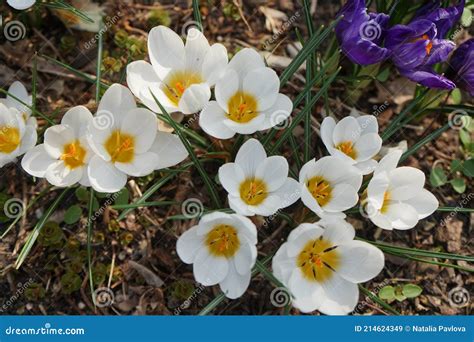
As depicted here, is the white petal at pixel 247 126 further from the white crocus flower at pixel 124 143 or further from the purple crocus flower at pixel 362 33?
the purple crocus flower at pixel 362 33

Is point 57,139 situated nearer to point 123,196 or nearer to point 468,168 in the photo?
point 123,196

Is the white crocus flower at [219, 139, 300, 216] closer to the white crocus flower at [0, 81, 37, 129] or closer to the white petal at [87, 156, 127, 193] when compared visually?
the white petal at [87, 156, 127, 193]

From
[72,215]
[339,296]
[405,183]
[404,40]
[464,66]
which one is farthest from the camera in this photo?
[72,215]

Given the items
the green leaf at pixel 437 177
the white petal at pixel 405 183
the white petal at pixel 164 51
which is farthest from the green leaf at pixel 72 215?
the green leaf at pixel 437 177

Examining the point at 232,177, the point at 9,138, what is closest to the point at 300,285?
the point at 232,177

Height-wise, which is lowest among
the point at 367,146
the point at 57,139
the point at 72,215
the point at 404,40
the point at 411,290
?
the point at 411,290
